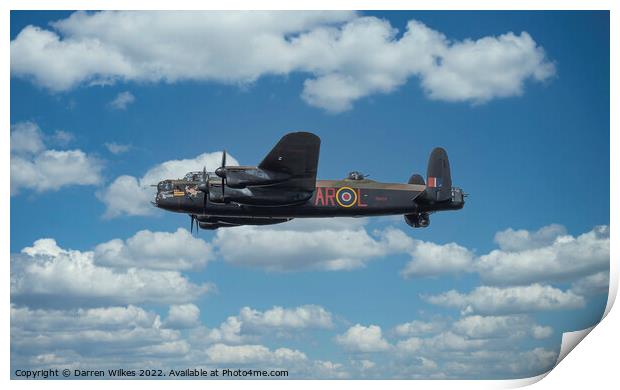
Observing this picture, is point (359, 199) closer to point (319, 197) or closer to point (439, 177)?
point (319, 197)

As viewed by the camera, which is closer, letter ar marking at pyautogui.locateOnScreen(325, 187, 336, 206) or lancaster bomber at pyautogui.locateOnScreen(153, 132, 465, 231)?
lancaster bomber at pyautogui.locateOnScreen(153, 132, 465, 231)

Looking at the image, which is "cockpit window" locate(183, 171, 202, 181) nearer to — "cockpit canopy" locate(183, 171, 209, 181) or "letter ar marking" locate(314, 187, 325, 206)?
"cockpit canopy" locate(183, 171, 209, 181)

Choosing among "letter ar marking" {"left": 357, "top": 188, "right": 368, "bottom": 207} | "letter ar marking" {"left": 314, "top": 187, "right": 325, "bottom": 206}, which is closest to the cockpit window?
"letter ar marking" {"left": 314, "top": 187, "right": 325, "bottom": 206}

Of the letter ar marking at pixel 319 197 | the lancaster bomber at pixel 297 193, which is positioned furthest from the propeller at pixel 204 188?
the letter ar marking at pixel 319 197

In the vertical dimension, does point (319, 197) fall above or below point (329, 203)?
above

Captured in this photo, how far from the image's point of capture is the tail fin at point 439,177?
1530 inches

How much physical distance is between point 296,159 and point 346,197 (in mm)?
4014

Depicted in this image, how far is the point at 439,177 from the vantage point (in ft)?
129

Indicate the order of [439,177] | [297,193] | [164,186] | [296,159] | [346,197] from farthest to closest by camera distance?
1. [439,177]
2. [346,197]
3. [164,186]
4. [297,193]
5. [296,159]

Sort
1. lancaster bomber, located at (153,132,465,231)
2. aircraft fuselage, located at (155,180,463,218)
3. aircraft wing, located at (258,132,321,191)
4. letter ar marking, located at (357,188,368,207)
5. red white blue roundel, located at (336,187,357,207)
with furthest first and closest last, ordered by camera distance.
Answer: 1. letter ar marking, located at (357,188,368,207)
2. red white blue roundel, located at (336,187,357,207)
3. aircraft fuselage, located at (155,180,463,218)
4. lancaster bomber, located at (153,132,465,231)
5. aircraft wing, located at (258,132,321,191)

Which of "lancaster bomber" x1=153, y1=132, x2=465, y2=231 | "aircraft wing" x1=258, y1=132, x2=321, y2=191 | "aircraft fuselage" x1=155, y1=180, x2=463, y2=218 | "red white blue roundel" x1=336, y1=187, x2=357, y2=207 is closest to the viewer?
"aircraft wing" x1=258, y1=132, x2=321, y2=191

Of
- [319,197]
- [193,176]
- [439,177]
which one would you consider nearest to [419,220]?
[439,177]

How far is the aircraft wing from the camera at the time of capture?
3416 centimetres
